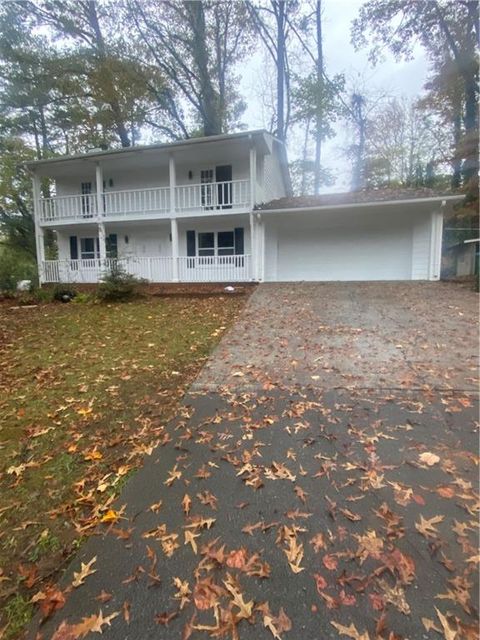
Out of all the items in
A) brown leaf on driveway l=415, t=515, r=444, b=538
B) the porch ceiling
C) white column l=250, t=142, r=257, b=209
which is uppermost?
the porch ceiling

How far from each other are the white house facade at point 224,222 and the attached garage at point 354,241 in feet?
0.13

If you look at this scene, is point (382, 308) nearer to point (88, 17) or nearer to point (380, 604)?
point (380, 604)

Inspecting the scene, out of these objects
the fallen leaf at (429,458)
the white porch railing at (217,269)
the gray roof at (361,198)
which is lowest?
the fallen leaf at (429,458)

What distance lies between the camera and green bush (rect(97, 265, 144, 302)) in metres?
11.6

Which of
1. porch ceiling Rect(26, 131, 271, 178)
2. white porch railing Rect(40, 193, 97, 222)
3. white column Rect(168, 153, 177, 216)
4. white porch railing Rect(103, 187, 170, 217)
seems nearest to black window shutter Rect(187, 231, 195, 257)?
white porch railing Rect(103, 187, 170, 217)

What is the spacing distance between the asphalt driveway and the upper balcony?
1081 centimetres

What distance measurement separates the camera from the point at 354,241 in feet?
47.2

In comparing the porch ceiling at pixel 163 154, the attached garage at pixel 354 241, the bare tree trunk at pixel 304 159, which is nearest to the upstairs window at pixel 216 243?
the attached garage at pixel 354 241

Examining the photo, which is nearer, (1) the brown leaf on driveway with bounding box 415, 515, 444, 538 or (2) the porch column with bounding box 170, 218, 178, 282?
(1) the brown leaf on driveway with bounding box 415, 515, 444, 538

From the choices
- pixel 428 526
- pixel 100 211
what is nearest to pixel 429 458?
pixel 428 526

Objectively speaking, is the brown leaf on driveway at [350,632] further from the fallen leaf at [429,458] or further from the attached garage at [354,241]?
the attached garage at [354,241]

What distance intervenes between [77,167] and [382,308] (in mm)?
14474

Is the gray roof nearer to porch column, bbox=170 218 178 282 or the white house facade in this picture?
the white house facade

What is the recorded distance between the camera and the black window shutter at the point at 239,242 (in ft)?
49.4
